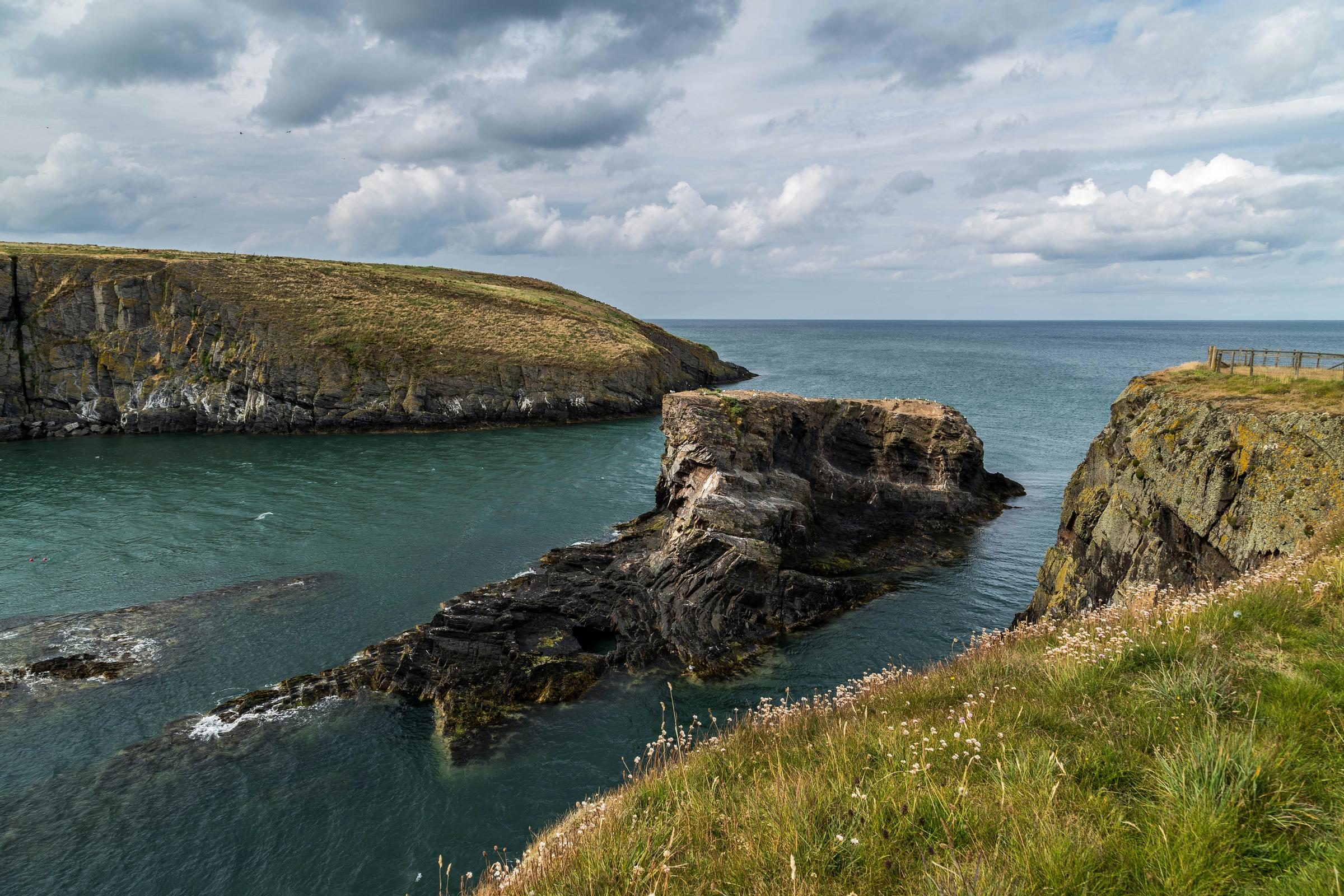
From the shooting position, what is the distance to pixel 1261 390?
1800 centimetres

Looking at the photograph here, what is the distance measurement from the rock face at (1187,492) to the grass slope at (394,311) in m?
56.5

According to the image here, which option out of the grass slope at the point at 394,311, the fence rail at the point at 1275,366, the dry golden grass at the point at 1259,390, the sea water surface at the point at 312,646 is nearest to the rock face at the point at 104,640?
the sea water surface at the point at 312,646

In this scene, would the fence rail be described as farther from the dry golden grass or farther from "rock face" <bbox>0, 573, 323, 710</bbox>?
"rock face" <bbox>0, 573, 323, 710</bbox>

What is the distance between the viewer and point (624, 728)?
57.6 feet

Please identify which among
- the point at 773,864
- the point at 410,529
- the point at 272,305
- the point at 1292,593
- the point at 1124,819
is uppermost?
the point at 272,305

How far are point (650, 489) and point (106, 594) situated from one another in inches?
1012

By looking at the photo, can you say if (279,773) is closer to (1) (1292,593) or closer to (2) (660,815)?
(2) (660,815)

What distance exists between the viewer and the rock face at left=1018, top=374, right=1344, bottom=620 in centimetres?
1493

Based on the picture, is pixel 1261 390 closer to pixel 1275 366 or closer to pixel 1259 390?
pixel 1259 390

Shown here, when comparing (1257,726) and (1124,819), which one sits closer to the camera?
(1124,819)

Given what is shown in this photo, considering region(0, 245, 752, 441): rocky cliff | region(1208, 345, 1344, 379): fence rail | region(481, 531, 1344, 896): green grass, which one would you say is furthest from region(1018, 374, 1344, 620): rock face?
region(0, 245, 752, 441): rocky cliff

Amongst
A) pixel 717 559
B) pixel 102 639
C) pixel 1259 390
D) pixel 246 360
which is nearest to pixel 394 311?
pixel 246 360

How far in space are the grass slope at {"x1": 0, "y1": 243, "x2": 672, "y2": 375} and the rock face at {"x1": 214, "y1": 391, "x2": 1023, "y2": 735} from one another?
4146cm

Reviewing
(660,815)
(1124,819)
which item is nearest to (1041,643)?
(1124,819)
